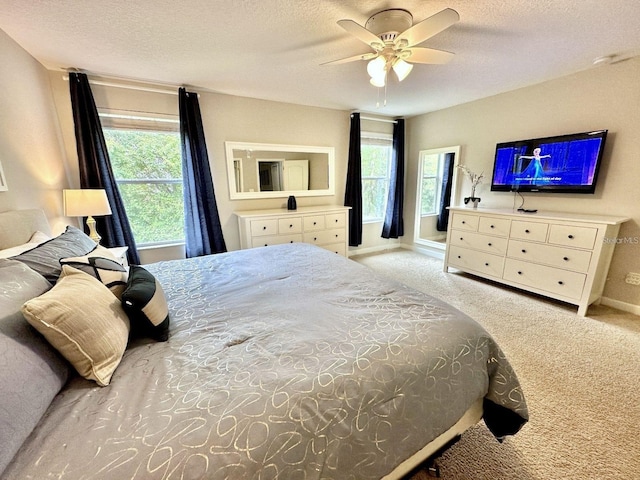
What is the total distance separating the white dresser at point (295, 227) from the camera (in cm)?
331

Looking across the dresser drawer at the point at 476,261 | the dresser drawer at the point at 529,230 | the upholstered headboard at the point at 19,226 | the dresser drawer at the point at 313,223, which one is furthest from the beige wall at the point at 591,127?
the upholstered headboard at the point at 19,226

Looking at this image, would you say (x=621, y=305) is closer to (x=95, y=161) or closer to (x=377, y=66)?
(x=377, y=66)

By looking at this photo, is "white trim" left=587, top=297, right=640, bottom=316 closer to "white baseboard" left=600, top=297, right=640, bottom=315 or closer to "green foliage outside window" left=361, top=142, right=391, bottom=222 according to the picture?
"white baseboard" left=600, top=297, right=640, bottom=315

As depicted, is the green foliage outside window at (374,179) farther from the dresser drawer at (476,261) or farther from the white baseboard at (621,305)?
the white baseboard at (621,305)

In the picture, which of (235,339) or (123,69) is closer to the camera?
(235,339)

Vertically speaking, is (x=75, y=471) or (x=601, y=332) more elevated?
(x=75, y=471)

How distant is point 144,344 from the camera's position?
1063 mm

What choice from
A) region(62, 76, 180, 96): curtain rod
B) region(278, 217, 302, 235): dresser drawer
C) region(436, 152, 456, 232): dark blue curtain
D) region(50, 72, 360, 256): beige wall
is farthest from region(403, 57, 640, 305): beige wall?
region(62, 76, 180, 96): curtain rod

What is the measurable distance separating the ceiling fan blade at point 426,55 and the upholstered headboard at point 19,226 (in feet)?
9.00

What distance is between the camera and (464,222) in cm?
343

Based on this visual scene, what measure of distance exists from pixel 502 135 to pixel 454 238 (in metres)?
1.43

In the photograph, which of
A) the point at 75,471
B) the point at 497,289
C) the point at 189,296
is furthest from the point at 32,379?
the point at 497,289

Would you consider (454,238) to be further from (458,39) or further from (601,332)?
(458,39)

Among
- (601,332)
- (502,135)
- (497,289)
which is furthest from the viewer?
(502,135)
